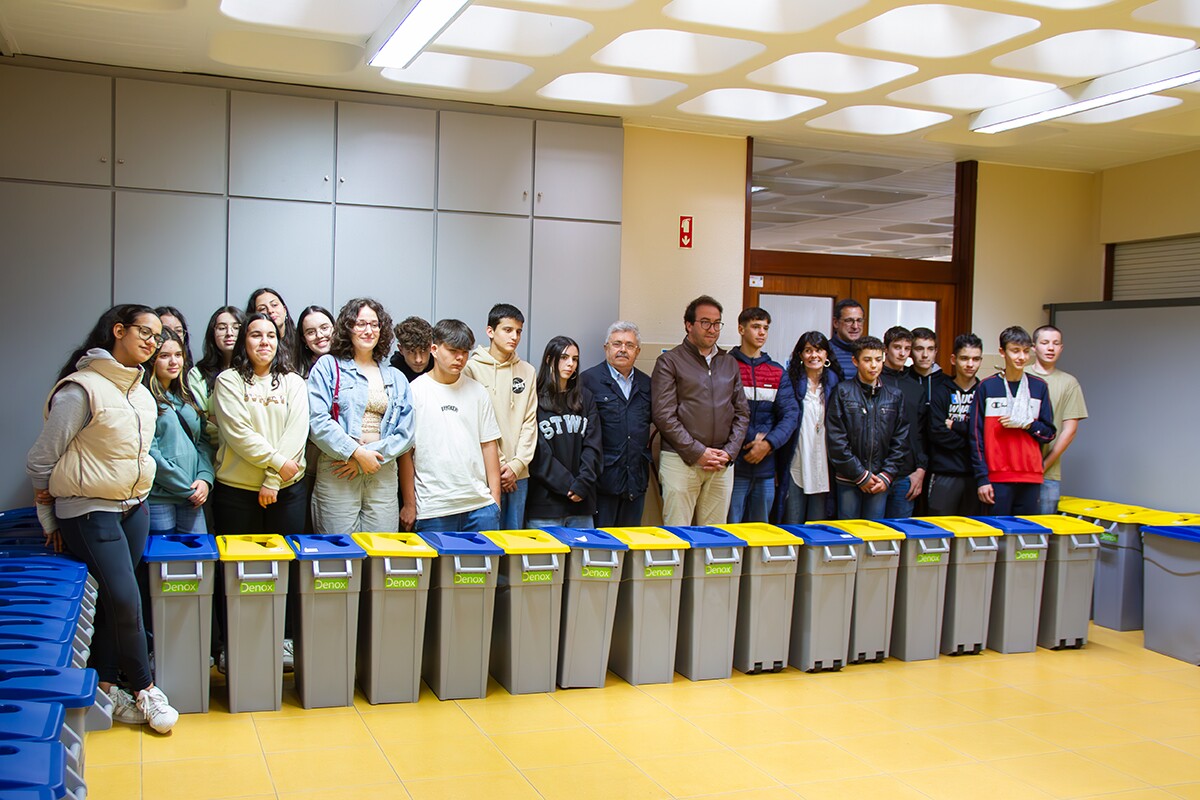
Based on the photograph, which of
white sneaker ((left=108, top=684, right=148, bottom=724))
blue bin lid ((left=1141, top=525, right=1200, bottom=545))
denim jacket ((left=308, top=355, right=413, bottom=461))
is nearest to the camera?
white sneaker ((left=108, top=684, right=148, bottom=724))

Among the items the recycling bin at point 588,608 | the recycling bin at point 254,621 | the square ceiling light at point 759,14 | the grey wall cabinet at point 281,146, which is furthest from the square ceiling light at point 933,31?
the recycling bin at point 254,621

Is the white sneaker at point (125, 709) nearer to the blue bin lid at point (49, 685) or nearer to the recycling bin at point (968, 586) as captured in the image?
the blue bin lid at point (49, 685)

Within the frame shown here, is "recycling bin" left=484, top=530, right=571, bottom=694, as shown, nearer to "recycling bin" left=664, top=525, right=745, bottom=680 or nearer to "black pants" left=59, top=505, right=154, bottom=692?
"recycling bin" left=664, top=525, right=745, bottom=680

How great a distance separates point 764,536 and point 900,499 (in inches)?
60.8

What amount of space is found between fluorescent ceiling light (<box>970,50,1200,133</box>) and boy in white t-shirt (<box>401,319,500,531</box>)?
353 cm

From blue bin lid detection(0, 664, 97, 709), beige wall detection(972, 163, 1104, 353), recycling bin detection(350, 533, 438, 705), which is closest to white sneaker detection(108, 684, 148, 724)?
recycling bin detection(350, 533, 438, 705)

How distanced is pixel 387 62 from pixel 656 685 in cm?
335

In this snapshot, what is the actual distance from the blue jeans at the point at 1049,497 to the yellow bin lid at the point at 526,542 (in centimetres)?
346

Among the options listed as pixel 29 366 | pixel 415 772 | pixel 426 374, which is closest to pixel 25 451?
pixel 29 366

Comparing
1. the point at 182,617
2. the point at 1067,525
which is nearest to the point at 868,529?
the point at 1067,525

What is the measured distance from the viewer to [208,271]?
5.52m

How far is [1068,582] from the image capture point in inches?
215

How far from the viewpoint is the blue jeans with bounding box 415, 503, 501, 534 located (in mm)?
4812

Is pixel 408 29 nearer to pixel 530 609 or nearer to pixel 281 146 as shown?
pixel 281 146
